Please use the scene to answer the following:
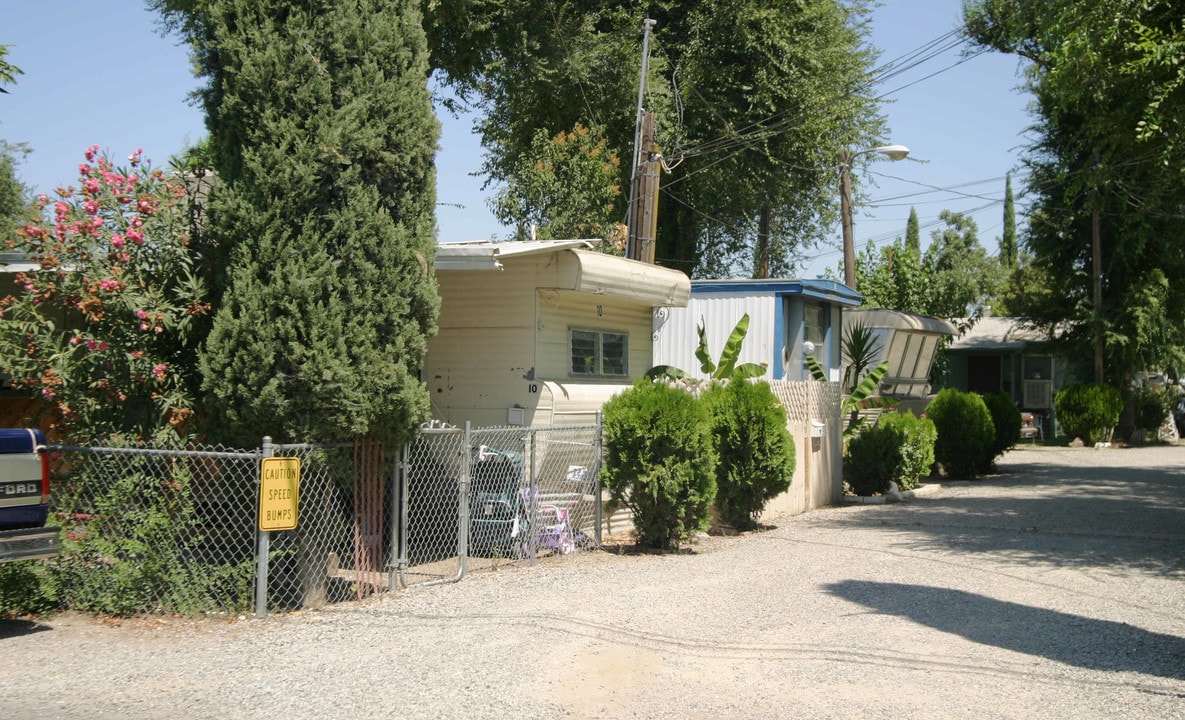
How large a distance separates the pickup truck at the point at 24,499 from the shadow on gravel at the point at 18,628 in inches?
30.3

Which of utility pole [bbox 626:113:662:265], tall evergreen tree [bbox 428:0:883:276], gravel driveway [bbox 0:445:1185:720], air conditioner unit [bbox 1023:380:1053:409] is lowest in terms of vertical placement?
gravel driveway [bbox 0:445:1185:720]

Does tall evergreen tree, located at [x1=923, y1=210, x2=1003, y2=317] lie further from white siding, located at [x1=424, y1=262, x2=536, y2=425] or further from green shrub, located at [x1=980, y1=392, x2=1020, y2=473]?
white siding, located at [x1=424, y1=262, x2=536, y2=425]

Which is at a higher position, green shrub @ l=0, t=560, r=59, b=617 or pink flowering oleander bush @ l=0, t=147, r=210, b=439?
pink flowering oleander bush @ l=0, t=147, r=210, b=439

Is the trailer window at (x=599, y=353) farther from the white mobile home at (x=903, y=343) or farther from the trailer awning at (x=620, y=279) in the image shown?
the white mobile home at (x=903, y=343)

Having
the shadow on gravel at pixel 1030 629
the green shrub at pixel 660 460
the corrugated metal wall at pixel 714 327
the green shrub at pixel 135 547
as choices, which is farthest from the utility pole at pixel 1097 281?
the green shrub at pixel 135 547

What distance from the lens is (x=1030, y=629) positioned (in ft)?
24.6

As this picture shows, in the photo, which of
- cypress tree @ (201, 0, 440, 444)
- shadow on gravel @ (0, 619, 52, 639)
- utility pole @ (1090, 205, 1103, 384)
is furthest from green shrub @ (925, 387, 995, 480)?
shadow on gravel @ (0, 619, 52, 639)

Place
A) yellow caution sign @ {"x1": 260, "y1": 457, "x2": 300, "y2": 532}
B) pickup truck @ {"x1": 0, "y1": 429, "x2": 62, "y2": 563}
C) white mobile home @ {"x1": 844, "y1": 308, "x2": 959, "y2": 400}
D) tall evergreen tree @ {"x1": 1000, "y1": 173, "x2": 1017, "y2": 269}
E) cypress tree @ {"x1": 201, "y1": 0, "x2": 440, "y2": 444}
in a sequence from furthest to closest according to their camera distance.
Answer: tall evergreen tree @ {"x1": 1000, "y1": 173, "x2": 1017, "y2": 269} → white mobile home @ {"x1": 844, "y1": 308, "x2": 959, "y2": 400} → cypress tree @ {"x1": 201, "y1": 0, "x2": 440, "y2": 444} → yellow caution sign @ {"x1": 260, "y1": 457, "x2": 300, "y2": 532} → pickup truck @ {"x1": 0, "y1": 429, "x2": 62, "y2": 563}

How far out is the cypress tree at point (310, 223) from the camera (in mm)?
7449

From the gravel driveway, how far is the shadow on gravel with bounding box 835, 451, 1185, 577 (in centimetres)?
23

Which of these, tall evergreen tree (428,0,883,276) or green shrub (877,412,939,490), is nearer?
green shrub (877,412,939,490)

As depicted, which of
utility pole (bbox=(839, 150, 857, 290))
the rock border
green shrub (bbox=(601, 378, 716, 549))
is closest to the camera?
green shrub (bbox=(601, 378, 716, 549))

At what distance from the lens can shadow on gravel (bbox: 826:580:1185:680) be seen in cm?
669

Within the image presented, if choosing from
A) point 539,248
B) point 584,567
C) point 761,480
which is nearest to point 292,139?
point 539,248
